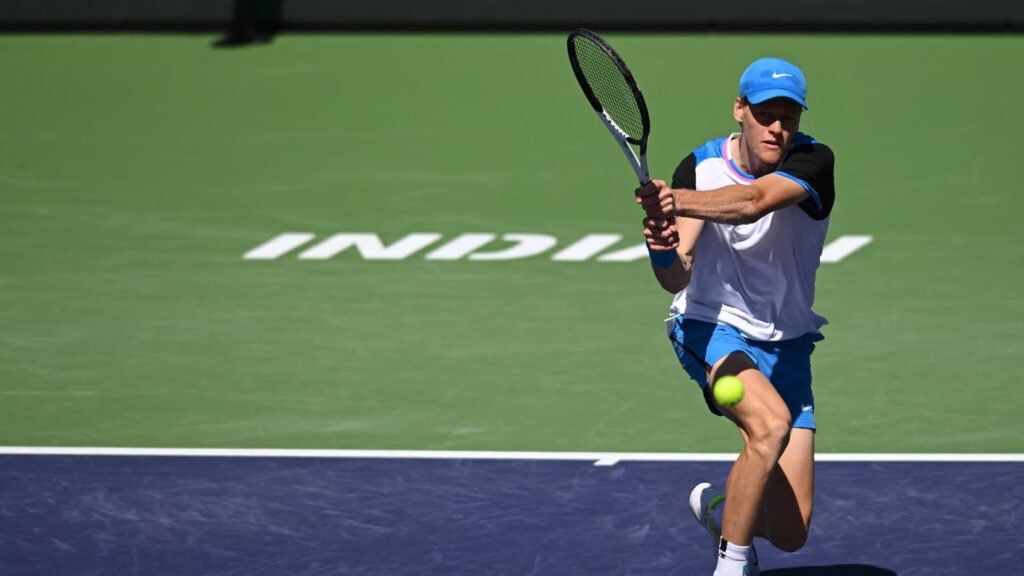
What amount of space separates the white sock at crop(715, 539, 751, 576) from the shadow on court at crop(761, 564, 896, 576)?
2.25 feet

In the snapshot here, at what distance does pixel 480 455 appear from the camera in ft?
28.2

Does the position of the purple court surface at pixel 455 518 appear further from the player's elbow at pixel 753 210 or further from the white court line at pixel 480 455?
the player's elbow at pixel 753 210

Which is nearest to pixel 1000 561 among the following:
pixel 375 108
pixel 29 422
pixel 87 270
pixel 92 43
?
pixel 29 422

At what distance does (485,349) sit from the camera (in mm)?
10430

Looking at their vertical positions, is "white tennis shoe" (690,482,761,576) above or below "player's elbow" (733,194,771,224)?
below

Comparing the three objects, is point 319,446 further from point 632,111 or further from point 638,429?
point 632,111

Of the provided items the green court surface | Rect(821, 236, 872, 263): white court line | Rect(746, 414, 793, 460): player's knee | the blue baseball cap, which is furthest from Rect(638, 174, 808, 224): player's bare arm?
Rect(821, 236, 872, 263): white court line

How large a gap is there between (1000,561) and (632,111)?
2.24m

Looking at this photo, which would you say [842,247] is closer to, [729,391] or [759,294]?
[759,294]

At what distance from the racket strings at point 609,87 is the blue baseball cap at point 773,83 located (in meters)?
0.44

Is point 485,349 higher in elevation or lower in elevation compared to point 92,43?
lower

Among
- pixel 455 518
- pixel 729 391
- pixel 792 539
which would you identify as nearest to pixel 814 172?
pixel 729 391

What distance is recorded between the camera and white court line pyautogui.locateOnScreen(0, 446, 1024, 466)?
851 cm

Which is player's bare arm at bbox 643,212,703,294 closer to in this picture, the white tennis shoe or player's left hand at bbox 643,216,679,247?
player's left hand at bbox 643,216,679,247
